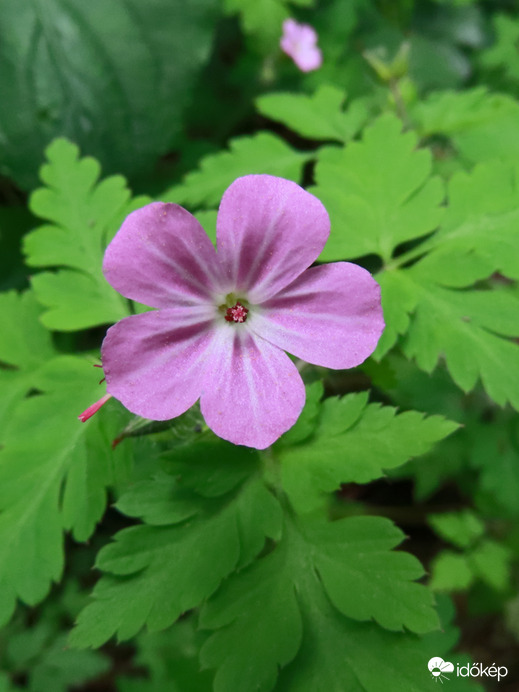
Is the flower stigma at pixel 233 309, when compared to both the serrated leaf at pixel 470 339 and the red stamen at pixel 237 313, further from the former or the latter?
the serrated leaf at pixel 470 339

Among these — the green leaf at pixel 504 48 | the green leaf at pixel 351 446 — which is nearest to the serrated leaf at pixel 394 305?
the green leaf at pixel 351 446

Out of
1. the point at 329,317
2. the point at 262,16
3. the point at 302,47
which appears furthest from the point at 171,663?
the point at 302,47

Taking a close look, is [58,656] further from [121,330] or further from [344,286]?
[344,286]

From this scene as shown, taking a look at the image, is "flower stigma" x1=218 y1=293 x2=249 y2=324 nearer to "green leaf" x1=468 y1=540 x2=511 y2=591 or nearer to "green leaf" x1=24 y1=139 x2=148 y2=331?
"green leaf" x1=24 y1=139 x2=148 y2=331

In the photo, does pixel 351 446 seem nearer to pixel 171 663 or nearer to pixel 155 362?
pixel 155 362

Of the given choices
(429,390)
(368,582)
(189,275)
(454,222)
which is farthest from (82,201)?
(429,390)

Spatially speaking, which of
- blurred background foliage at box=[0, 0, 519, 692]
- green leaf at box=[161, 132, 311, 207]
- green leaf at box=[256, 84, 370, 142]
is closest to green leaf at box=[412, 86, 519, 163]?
blurred background foliage at box=[0, 0, 519, 692]
